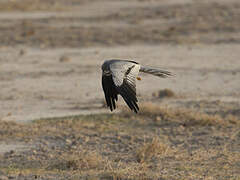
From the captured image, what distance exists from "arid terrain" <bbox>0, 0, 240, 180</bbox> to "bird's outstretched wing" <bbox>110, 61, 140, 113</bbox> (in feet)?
2.49

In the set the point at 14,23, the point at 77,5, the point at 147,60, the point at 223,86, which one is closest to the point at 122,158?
the point at 223,86

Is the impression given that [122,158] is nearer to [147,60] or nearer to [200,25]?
[147,60]

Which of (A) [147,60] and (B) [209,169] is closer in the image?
(B) [209,169]

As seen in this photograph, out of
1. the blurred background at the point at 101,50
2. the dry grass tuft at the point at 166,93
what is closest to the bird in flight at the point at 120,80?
the blurred background at the point at 101,50

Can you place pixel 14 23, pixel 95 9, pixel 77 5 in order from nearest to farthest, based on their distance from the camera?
pixel 14 23 → pixel 95 9 → pixel 77 5

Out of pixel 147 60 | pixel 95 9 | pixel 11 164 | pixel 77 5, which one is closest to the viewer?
pixel 11 164

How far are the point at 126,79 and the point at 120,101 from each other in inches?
198

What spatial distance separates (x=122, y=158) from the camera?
8281 mm

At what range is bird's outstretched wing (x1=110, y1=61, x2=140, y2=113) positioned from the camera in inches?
283

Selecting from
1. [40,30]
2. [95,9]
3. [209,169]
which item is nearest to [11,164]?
[209,169]

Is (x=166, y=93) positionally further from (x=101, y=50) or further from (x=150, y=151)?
(x=101, y=50)

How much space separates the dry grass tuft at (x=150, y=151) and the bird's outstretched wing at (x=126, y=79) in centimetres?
78

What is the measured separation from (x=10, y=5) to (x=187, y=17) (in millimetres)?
8930

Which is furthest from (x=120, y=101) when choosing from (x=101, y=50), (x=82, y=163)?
(x=101, y=50)
